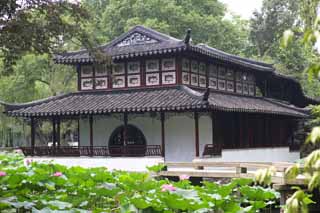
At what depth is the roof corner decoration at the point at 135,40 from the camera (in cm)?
2042

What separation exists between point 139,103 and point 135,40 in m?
3.07

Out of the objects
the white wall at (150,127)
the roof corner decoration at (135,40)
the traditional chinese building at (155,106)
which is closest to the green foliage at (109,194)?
the traditional chinese building at (155,106)

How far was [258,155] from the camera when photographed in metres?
22.9

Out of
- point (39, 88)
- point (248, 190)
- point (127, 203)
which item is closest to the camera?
point (127, 203)

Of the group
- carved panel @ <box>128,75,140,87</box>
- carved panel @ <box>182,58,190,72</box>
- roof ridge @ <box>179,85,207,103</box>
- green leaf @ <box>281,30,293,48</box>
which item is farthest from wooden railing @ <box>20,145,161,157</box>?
green leaf @ <box>281,30,293,48</box>

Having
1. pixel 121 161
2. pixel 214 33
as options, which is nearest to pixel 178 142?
pixel 121 161

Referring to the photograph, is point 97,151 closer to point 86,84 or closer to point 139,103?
point 139,103

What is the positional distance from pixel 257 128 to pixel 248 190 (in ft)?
56.3

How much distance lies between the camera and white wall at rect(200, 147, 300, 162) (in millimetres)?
19859

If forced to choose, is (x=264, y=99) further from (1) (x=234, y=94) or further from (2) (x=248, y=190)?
(2) (x=248, y=190)

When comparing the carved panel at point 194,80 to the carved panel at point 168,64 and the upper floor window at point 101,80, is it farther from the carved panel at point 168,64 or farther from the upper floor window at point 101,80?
the upper floor window at point 101,80

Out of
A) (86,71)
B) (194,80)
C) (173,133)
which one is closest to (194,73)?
(194,80)

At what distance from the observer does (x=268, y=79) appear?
90.0 ft

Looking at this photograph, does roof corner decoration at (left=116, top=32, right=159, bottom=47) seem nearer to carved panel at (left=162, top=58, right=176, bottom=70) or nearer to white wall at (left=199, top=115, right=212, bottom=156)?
carved panel at (left=162, top=58, right=176, bottom=70)
